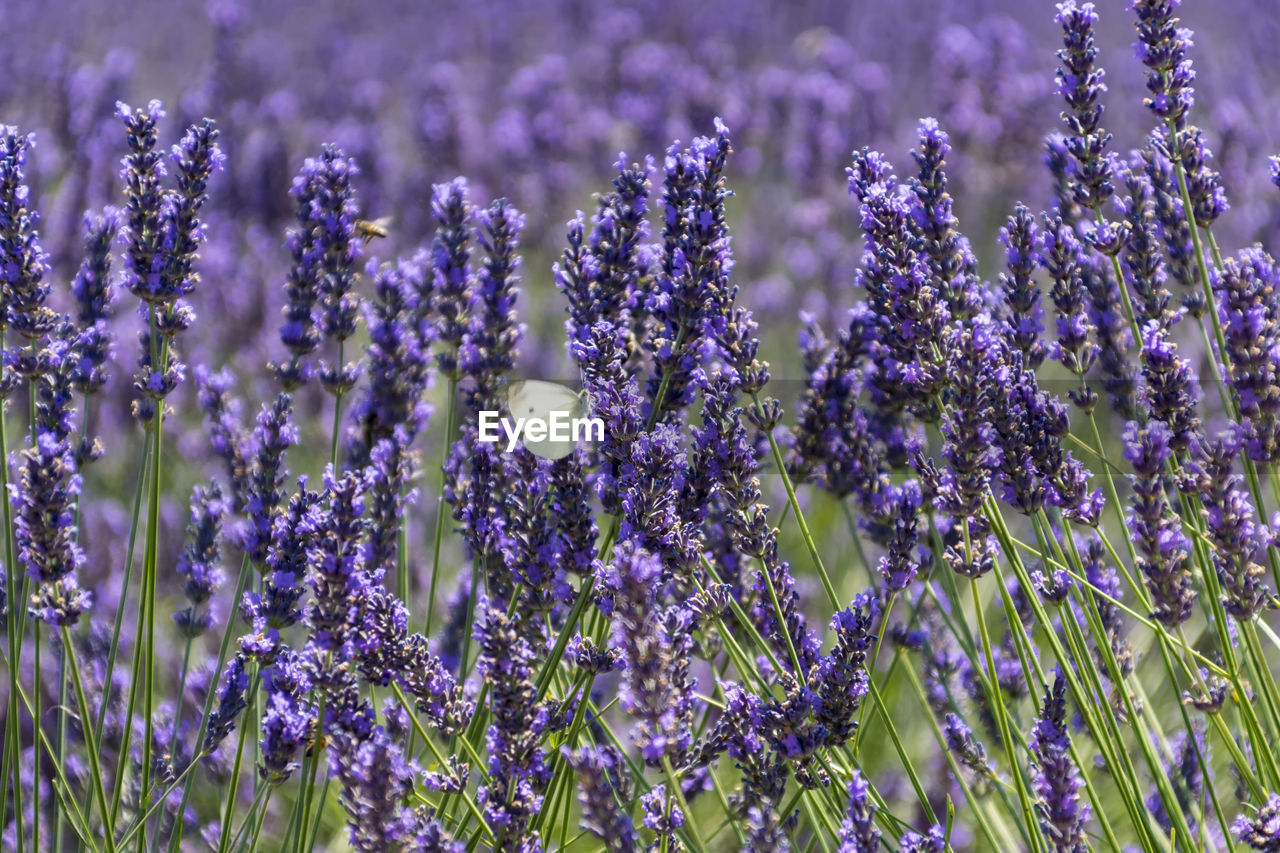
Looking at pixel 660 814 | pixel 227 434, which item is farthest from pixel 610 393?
pixel 227 434

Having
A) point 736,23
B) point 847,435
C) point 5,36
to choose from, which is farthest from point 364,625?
point 736,23

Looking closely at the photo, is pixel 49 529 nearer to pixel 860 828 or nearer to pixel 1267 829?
pixel 860 828

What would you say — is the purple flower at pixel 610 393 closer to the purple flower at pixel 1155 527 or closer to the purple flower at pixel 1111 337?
the purple flower at pixel 1155 527

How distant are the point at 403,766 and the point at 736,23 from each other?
29.4 feet

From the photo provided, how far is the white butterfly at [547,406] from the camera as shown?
179cm

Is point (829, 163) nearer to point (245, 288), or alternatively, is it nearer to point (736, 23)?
point (245, 288)

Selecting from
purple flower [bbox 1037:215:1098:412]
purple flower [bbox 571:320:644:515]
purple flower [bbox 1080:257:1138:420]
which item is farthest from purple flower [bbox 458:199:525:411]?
purple flower [bbox 1080:257:1138:420]

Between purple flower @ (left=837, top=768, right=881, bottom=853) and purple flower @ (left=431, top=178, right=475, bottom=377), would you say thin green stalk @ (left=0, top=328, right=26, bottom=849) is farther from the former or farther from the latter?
purple flower @ (left=837, top=768, right=881, bottom=853)

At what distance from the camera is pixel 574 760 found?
1.29m

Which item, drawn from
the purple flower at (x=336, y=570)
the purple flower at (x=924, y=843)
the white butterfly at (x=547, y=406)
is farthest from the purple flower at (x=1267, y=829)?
the purple flower at (x=336, y=570)

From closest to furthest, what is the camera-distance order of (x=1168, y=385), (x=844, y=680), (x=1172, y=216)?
(x=844, y=680) → (x=1168, y=385) → (x=1172, y=216)

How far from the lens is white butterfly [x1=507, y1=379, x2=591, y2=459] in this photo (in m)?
1.79

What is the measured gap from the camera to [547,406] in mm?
1883

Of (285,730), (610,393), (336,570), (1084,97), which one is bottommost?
(285,730)
